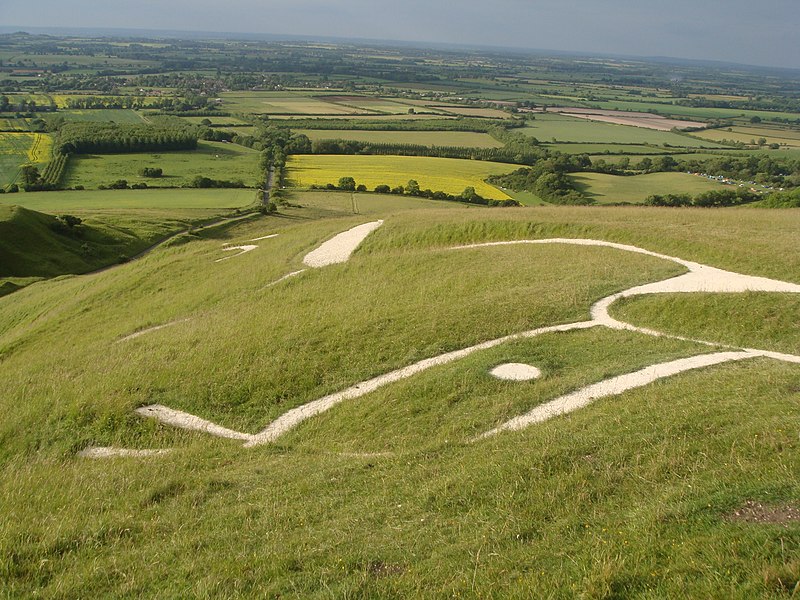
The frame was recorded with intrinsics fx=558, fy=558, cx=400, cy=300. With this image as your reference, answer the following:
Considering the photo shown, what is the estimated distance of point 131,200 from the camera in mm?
86062

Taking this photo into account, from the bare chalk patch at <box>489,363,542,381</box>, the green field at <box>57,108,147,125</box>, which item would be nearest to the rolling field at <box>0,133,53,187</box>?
the green field at <box>57,108,147,125</box>

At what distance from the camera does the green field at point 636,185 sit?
89312mm

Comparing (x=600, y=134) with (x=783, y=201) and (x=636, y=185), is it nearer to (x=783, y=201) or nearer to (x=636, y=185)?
(x=636, y=185)

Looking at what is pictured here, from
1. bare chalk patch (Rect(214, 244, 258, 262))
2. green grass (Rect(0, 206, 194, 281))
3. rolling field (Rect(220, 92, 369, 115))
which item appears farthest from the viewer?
A: rolling field (Rect(220, 92, 369, 115))

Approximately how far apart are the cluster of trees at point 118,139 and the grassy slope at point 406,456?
95.8 meters

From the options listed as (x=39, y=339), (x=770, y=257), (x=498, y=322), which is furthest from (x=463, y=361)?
(x=39, y=339)

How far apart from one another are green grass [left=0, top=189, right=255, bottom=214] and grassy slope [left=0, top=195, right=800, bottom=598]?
2072 inches

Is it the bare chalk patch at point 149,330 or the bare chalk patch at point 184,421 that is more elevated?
the bare chalk patch at point 184,421

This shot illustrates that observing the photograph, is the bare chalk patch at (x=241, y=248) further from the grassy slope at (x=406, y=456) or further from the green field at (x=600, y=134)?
the green field at (x=600, y=134)

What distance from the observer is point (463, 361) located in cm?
2127

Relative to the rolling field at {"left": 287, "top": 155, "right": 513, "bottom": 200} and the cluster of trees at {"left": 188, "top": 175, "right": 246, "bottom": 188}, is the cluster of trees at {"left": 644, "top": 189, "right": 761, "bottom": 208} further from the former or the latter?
the cluster of trees at {"left": 188, "top": 175, "right": 246, "bottom": 188}

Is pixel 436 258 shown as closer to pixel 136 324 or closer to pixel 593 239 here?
pixel 593 239

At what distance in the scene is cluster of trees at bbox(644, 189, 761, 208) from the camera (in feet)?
258

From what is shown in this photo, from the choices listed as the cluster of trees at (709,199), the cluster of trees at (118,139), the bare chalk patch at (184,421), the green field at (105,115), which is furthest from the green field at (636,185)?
the green field at (105,115)
